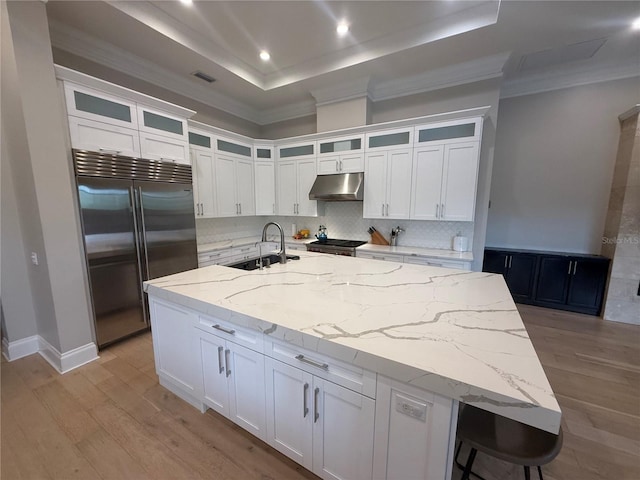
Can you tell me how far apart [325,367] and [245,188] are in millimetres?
3764

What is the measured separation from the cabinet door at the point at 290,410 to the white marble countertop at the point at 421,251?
2.53 meters

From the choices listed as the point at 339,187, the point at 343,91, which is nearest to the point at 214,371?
the point at 339,187

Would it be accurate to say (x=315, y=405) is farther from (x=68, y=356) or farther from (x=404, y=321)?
(x=68, y=356)

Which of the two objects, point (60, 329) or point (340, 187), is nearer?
point (60, 329)

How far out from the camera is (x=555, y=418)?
0.71m

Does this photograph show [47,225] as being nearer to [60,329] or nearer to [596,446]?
[60,329]

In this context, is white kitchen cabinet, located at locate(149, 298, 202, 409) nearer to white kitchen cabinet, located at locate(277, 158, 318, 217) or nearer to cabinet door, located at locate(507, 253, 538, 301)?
white kitchen cabinet, located at locate(277, 158, 318, 217)

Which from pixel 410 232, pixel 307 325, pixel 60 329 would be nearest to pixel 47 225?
pixel 60 329

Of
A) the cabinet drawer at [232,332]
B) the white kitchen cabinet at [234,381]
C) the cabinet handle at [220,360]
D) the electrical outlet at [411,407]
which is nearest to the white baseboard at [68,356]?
the white kitchen cabinet at [234,381]

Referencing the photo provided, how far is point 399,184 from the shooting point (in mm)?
3621

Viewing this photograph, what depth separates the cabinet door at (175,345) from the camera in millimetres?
1766

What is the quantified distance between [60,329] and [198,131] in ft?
8.95

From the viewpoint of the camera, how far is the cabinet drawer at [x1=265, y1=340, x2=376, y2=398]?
107cm

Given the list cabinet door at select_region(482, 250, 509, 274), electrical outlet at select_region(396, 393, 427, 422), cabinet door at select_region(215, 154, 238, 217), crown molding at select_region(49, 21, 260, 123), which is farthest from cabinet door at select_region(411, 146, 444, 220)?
crown molding at select_region(49, 21, 260, 123)
